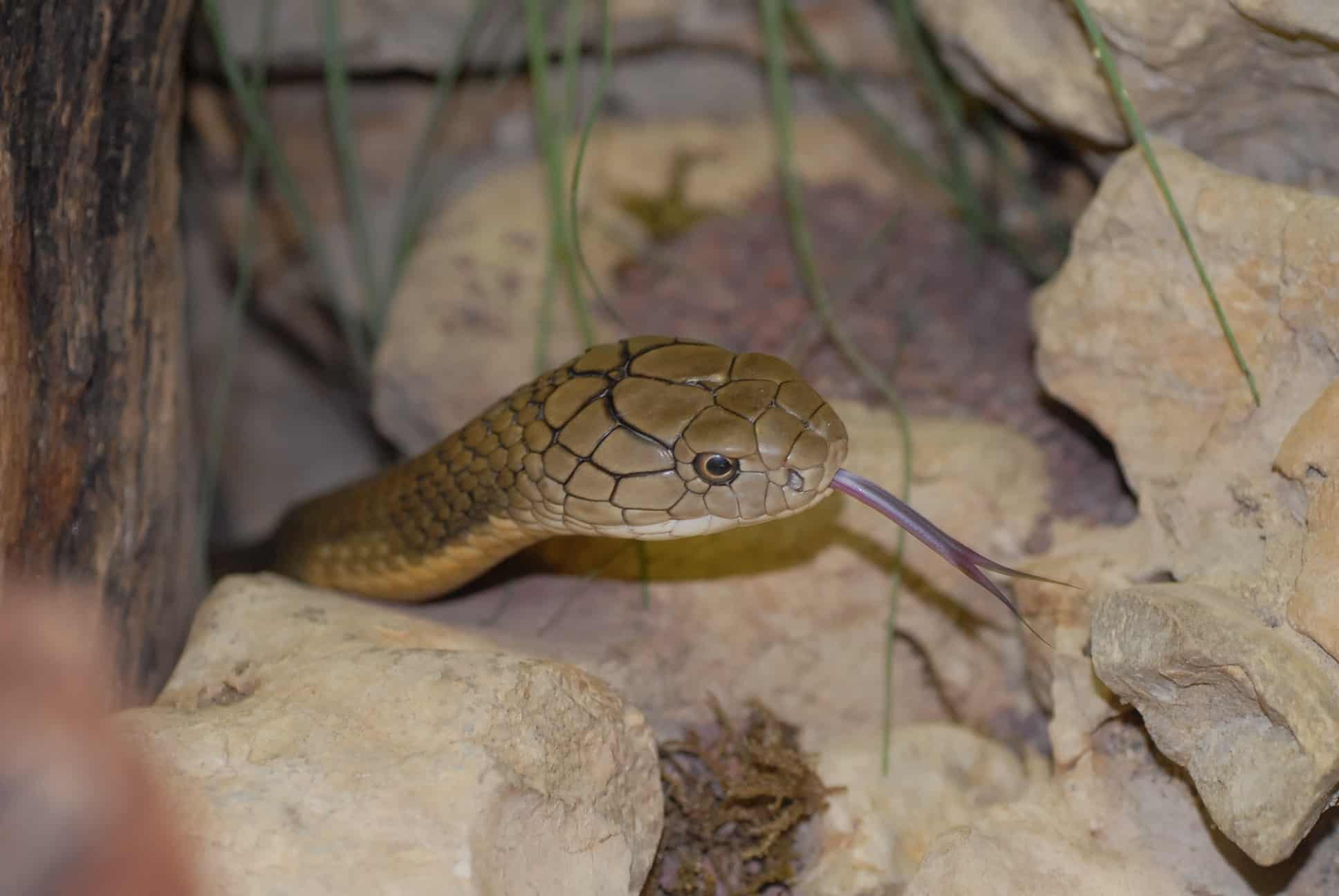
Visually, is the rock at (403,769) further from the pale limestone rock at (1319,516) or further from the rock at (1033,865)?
the pale limestone rock at (1319,516)

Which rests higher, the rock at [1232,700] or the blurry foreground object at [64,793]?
the blurry foreground object at [64,793]

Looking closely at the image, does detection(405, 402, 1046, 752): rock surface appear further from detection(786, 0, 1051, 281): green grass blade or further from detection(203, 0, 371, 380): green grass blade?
detection(203, 0, 371, 380): green grass blade

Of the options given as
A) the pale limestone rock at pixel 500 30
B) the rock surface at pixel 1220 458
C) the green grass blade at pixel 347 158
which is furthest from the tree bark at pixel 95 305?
the rock surface at pixel 1220 458

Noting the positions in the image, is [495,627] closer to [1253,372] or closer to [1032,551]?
[1032,551]

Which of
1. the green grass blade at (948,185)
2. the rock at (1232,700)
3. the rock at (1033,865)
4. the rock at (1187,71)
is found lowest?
the rock at (1033,865)

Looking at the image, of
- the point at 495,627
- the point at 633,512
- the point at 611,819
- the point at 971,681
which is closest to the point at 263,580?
the point at 495,627

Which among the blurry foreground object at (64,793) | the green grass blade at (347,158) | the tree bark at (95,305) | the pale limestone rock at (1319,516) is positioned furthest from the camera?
the green grass blade at (347,158)
